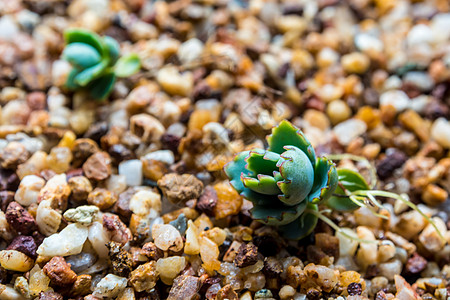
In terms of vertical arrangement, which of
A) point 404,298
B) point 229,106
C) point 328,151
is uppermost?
point 229,106

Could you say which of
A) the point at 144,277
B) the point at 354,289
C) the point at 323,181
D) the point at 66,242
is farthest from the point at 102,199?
the point at 354,289

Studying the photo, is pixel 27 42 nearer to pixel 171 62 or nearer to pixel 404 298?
pixel 171 62

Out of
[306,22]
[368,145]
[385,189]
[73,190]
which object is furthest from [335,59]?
[73,190]

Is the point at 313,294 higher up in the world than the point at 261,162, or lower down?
lower down

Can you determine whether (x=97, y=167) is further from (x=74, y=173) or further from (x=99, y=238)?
(x=99, y=238)

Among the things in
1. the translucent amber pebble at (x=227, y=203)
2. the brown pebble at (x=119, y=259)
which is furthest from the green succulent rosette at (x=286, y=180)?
the brown pebble at (x=119, y=259)

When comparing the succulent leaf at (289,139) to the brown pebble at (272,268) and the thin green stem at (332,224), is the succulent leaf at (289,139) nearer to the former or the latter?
the thin green stem at (332,224)
